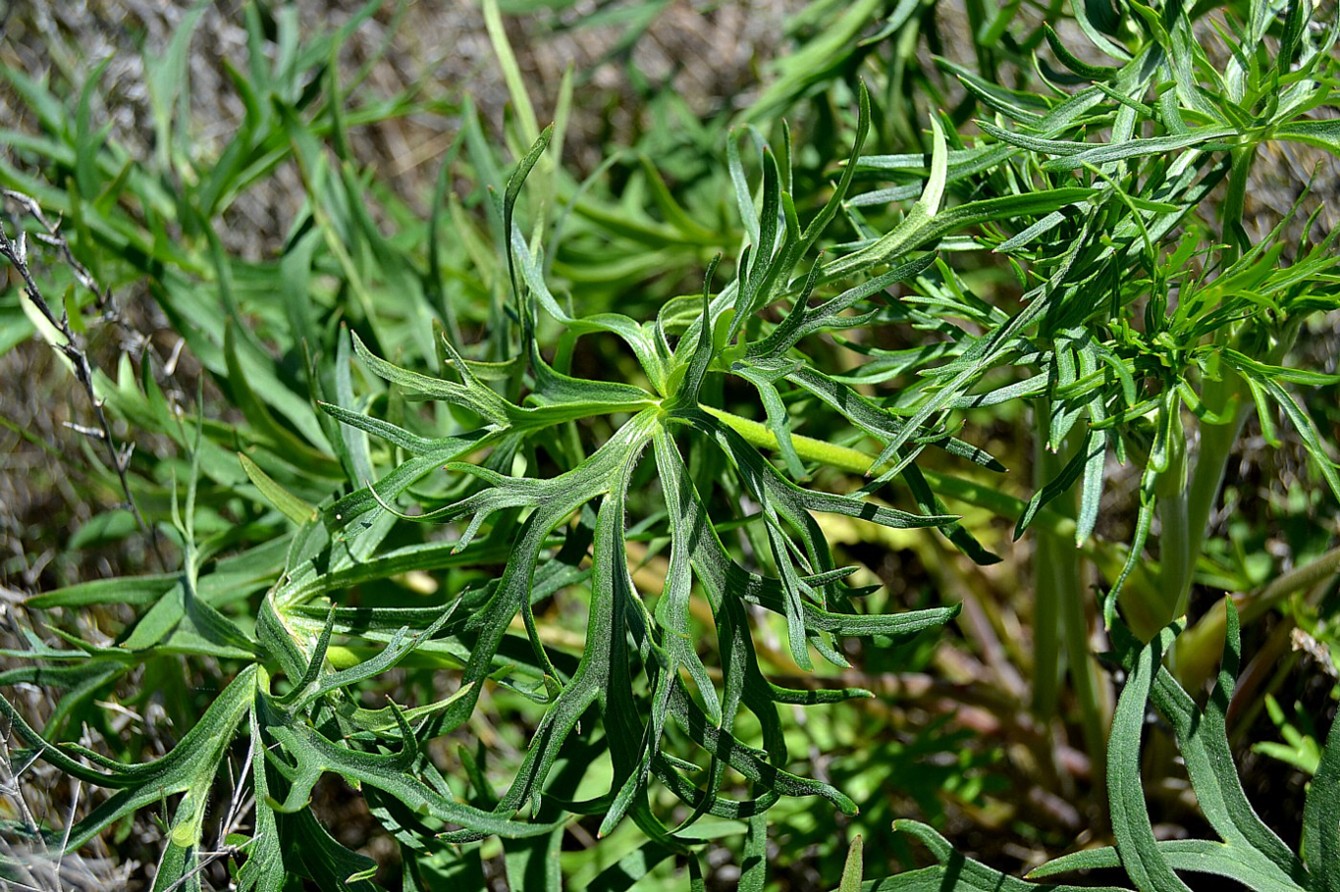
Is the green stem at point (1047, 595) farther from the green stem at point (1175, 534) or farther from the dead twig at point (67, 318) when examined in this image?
the dead twig at point (67, 318)

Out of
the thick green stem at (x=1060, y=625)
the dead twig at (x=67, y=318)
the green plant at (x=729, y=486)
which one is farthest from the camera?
the thick green stem at (x=1060, y=625)

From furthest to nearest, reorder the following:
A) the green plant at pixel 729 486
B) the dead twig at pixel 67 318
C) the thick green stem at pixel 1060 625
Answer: the thick green stem at pixel 1060 625 → the dead twig at pixel 67 318 → the green plant at pixel 729 486

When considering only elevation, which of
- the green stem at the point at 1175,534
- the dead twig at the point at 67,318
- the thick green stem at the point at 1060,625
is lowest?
the thick green stem at the point at 1060,625

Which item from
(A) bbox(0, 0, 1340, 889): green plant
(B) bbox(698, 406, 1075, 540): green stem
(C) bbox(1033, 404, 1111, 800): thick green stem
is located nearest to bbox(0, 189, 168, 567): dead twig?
(A) bbox(0, 0, 1340, 889): green plant

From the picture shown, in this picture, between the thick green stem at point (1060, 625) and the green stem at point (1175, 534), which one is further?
the thick green stem at point (1060, 625)

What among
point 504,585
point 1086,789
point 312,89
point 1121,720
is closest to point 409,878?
point 504,585

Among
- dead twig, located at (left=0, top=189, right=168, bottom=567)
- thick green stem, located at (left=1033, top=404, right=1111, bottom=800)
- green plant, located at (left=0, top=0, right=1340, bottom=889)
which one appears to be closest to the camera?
green plant, located at (left=0, top=0, right=1340, bottom=889)

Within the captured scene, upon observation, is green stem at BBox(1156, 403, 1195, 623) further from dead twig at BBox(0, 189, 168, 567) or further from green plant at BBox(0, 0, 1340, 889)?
dead twig at BBox(0, 189, 168, 567)

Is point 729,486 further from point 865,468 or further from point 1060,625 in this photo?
point 1060,625

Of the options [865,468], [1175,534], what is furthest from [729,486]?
[1175,534]

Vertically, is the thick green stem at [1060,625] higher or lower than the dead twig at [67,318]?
lower

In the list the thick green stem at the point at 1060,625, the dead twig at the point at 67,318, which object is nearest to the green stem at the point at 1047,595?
the thick green stem at the point at 1060,625
